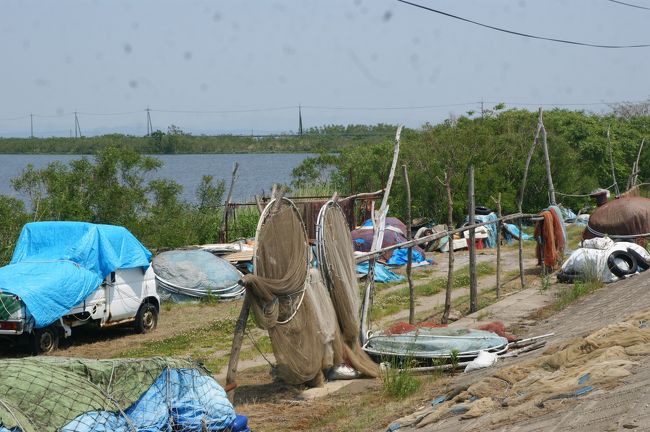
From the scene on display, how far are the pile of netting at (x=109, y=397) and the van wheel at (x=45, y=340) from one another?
633cm

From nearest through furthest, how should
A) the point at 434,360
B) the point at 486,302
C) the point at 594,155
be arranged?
1. the point at 434,360
2. the point at 486,302
3. the point at 594,155

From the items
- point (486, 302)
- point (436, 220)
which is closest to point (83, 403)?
point (486, 302)

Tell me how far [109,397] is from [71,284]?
7.35 meters

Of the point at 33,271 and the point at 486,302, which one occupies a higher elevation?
the point at 33,271

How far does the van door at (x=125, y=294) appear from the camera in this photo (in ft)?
52.7

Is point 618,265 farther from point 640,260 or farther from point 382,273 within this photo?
point 382,273

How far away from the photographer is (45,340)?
14609 millimetres

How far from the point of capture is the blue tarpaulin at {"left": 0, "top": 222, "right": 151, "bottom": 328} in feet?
47.0

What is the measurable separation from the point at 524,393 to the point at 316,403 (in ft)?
10.1

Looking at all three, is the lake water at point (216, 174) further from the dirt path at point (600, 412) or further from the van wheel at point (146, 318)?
the dirt path at point (600, 412)

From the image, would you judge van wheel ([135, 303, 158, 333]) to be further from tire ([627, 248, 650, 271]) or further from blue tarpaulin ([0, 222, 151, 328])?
tire ([627, 248, 650, 271])

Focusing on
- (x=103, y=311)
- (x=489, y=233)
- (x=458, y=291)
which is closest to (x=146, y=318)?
(x=103, y=311)

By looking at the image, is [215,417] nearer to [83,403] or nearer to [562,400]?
[83,403]

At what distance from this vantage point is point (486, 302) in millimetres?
17922
